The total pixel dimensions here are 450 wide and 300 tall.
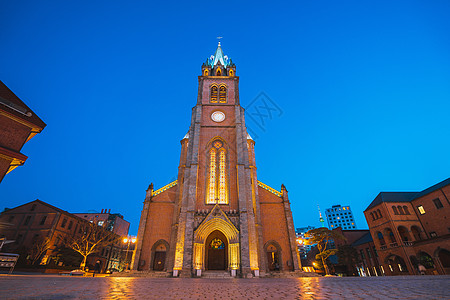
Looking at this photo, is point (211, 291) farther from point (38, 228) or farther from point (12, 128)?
point (38, 228)

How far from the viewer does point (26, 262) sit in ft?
82.6

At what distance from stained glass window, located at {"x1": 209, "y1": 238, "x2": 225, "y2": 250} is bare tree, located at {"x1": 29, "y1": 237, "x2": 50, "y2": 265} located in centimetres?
2307

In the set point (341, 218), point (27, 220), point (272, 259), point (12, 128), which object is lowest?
point (272, 259)

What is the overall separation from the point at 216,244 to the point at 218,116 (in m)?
16.1

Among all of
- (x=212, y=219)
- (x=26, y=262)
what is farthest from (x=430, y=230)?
(x=26, y=262)

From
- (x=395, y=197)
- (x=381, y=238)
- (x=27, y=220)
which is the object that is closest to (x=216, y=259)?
(x=381, y=238)

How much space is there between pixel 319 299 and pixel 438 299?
2.34m

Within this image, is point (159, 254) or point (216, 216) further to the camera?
point (159, 254)

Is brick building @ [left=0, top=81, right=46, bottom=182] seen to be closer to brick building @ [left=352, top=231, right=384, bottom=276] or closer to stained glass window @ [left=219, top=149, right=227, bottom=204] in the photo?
stained glass window @ [left=219, top=149, right=227, bottom=204]

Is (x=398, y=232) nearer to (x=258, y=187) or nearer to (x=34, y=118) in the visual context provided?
(x=258, y=187)

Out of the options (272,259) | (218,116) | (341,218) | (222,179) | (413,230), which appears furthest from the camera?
(341,218)

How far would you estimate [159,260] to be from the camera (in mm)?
22203

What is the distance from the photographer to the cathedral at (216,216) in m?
19.9

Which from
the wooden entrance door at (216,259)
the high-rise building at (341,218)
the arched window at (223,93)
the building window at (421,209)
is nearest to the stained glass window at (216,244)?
the wooden entrance door at (216,259)
